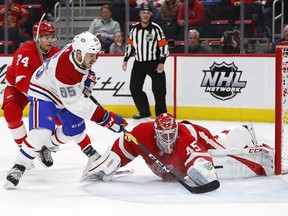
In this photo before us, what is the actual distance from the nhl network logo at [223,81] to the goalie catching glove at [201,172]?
4.20 m

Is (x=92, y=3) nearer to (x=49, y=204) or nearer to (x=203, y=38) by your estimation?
(x=203, y=38)

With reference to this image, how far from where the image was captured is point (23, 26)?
33.2ft

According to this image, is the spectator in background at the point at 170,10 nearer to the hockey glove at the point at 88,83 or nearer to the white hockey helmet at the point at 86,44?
the hockey glove at the point at 88,83

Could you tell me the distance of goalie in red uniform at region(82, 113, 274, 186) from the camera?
4445 millimetres

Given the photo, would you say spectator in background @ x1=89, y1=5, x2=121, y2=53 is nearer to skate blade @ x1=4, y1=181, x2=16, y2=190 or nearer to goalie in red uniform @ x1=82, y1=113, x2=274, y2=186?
goalie in red uniform @ x1=82, y1=113, x2=274, y2=186

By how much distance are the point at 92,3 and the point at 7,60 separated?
71.6 inches

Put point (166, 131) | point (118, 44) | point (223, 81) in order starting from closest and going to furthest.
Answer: point (166, 131) < point (223, 81) < point (118, 44)

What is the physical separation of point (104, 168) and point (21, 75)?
1.06 meters

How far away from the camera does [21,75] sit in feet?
17.4

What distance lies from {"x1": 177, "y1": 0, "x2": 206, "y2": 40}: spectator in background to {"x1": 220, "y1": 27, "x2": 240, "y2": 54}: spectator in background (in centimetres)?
40

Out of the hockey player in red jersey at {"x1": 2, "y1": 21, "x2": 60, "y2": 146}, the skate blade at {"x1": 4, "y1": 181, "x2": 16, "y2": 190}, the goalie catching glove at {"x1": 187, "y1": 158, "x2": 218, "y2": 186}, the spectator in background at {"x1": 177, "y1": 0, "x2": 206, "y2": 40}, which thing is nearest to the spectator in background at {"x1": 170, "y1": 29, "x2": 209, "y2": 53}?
the spectator in background at {"x1": 177, "y1": 0, "x2": 206, "y2": 40}

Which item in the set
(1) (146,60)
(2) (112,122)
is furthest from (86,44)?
(1) (146,60)

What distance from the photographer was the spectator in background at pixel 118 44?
30.3 feet

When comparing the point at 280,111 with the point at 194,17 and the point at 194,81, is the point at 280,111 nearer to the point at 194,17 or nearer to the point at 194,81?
the point at 194,81
